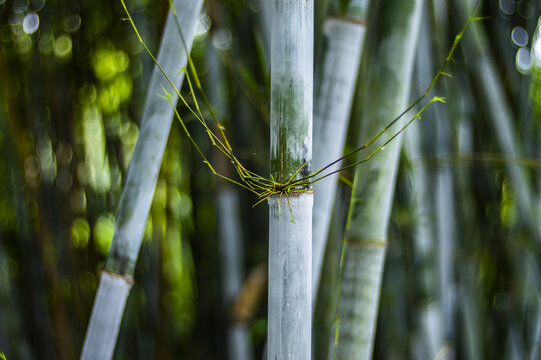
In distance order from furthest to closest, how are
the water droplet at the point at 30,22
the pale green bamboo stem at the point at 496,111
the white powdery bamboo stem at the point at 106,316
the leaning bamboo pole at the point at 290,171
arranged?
1. the water droplet at the point at 30,22
2. the pale green bamboo stem at the point at 496,111
3. the white powdery bamboo stem at the point at 106,316
4. the leaning bamboo pole at the point at 290,171

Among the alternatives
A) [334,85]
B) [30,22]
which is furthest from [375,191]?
[30,22]

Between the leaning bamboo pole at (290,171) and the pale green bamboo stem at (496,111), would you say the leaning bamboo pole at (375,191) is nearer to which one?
the leaning bamboo pole at (290,171)

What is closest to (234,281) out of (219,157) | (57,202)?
(219,157)

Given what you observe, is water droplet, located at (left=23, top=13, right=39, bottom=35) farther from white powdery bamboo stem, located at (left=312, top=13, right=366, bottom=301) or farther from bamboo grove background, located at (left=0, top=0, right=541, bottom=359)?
white powdery bamboo stem, located at (left=312, top=13, right=366, bottom=301)

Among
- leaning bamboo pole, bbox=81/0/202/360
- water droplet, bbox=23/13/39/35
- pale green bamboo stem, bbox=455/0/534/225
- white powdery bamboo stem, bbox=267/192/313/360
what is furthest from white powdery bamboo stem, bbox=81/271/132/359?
water droplet, bbox=23/13/39/35

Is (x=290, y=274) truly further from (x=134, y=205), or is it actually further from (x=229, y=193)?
(x=229, y=193)

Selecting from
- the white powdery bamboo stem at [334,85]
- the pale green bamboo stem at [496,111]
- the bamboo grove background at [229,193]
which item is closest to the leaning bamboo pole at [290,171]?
the white powdery bamboo stem at [334,85]
